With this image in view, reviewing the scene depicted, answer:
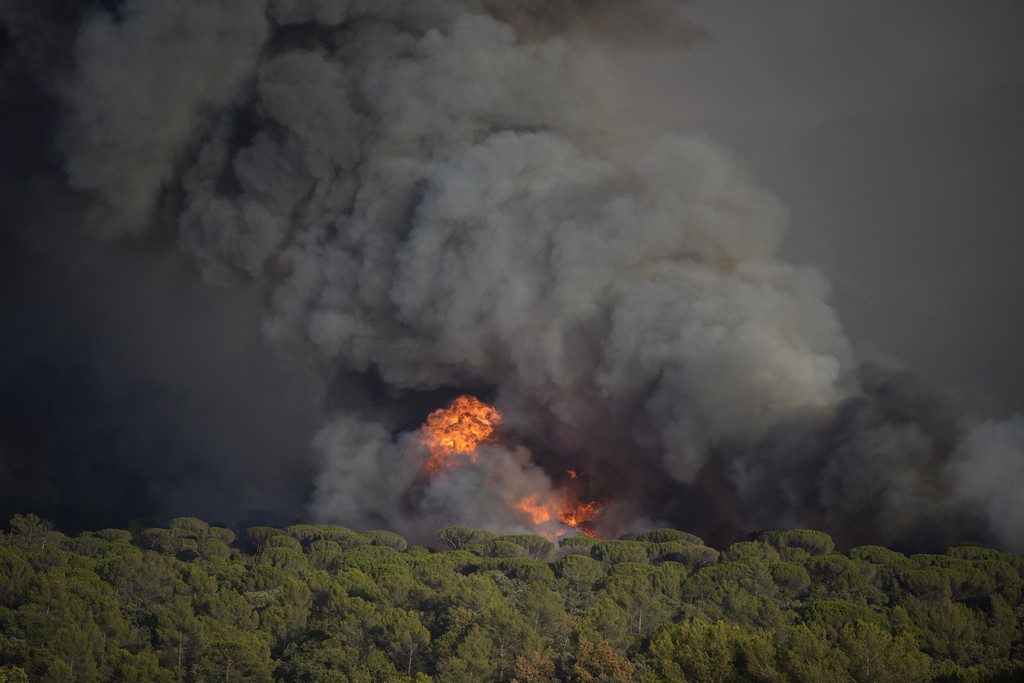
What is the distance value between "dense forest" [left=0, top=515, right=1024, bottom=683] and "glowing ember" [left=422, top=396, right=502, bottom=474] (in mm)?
8615

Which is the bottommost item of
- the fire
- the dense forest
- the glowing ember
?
the dense forest

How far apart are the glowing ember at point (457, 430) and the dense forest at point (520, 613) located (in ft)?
28.3

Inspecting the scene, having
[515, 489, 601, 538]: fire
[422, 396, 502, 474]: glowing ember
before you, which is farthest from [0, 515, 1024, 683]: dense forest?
[422, 396, 502, 474]: glowing ember

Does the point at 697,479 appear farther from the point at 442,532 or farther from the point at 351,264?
the point at 351,264

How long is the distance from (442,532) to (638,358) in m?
14.1

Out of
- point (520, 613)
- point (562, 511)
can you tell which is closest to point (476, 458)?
point (562, 511)

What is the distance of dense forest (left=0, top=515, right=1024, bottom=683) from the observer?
111 ft

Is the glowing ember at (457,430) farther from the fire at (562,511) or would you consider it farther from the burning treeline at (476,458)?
the fire at (562,511)

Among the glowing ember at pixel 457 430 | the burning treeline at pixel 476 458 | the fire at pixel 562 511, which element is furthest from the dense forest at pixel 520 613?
the glowing ember at pixel 457 430

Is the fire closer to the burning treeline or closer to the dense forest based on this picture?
the burning treeline

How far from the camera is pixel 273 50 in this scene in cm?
7431

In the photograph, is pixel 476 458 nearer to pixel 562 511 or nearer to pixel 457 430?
pixel 457 430

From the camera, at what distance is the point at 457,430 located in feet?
208

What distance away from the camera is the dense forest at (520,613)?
33719mm
